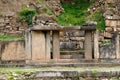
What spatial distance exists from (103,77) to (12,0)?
14598 mm

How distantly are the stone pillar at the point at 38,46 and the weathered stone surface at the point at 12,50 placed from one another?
0.61 m

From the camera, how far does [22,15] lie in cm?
2720

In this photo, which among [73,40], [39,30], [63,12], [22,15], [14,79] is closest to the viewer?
[14,79]

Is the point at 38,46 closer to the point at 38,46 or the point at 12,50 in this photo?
the point at 38,46

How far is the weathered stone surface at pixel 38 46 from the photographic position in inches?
746

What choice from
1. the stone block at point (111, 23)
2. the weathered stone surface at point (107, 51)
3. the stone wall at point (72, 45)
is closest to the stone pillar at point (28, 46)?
the stone wall at point (72, 45)

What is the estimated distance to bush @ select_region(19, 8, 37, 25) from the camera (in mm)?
26903

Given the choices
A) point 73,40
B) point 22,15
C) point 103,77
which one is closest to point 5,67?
point 103,77

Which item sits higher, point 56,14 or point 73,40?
point 56,14

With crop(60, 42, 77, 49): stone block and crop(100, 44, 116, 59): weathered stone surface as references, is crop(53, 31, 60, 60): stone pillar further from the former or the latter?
crop(60, 42, 77, 49): stone block

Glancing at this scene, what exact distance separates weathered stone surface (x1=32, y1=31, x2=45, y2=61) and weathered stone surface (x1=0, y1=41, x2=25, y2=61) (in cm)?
60

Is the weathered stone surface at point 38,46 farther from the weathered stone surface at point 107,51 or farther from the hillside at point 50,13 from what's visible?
the hillside at point 50,13

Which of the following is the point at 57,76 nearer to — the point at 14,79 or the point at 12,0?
the point at 14,79

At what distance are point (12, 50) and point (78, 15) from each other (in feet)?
33.9
